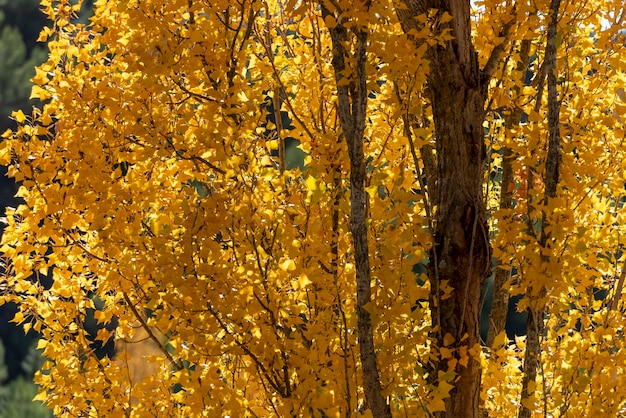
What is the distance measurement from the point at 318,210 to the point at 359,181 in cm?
67

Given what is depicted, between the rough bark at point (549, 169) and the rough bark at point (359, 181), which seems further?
the rough bark at point (549, 169)

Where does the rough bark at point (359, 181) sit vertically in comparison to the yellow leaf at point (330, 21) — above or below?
below

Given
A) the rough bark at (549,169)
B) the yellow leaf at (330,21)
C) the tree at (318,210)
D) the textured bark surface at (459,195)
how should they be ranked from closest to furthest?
the yellow leaf at (330,21) → the tree at (318,210) → the rough bark at (549,169) → the textured bark surface at (459,195)

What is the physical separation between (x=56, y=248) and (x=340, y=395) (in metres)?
1.40

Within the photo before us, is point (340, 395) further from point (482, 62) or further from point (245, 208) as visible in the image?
point (482, 62)

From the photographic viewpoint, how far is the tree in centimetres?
244

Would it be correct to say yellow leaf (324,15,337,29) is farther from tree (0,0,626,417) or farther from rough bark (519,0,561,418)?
rough bark (519,0,561,418)

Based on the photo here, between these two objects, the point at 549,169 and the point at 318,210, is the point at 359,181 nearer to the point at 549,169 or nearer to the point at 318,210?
the point at 318,210

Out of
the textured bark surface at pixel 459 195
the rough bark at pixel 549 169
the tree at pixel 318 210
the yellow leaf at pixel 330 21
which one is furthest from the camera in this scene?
the textured bark surface at pixel 459 195

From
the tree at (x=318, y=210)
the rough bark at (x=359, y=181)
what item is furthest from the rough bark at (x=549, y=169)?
the rough bark at (x=359, y=181)

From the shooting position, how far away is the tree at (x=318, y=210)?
2.44 m

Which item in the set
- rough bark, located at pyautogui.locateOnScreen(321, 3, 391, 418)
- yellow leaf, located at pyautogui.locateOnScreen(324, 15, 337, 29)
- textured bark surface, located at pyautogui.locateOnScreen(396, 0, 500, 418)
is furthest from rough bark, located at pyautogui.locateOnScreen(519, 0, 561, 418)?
yellow leaf, located at pyautogui.locateOnScreen(324, 15, 337, 29)

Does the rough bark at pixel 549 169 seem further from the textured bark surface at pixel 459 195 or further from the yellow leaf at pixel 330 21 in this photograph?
the yellow leaf at pixel 330 21

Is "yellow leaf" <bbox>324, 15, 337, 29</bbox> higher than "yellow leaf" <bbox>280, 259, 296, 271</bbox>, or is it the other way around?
"yellow leaf" <bbox>324, 15, 337, 29</bbox>
